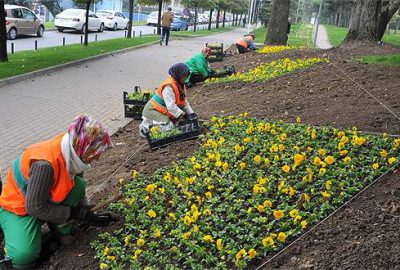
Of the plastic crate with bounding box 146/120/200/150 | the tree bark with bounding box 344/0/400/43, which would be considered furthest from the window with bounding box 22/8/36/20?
the plastic crate with bounding box 146/120/200/150

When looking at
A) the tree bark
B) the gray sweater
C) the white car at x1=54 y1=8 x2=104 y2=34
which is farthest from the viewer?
the white car at x1=54 y1=8 x2=104 y2=34

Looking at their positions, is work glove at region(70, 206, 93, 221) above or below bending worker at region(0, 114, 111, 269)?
below

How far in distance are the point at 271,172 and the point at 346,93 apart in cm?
329

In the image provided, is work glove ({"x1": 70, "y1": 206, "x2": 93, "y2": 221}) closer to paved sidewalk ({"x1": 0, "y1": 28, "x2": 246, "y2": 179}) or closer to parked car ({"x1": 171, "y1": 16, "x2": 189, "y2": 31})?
paved sidewalk ({"x1": 0, "y1": 28, "x2": 246, "y2": 179})

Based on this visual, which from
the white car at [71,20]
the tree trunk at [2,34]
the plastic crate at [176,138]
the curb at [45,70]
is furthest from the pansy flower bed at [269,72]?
the white car at [71,20]

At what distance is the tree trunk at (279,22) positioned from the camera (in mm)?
19438

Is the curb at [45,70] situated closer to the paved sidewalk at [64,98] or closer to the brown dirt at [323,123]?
the paved sidewalk at [64,98]

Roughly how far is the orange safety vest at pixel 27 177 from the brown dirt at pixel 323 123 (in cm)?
57

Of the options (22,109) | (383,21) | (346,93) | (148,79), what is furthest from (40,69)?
(383,21)

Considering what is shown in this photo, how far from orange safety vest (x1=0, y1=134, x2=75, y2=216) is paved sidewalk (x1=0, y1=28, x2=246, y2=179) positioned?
2.21 metres

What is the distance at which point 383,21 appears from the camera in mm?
15312

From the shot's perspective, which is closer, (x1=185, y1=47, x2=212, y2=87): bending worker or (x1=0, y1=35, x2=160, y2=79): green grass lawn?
(x1=185, y1=47, x2=212, y2=87): bending worker

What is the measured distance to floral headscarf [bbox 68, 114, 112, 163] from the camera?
3635mm

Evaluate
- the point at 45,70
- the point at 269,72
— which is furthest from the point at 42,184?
the point at 45,70
